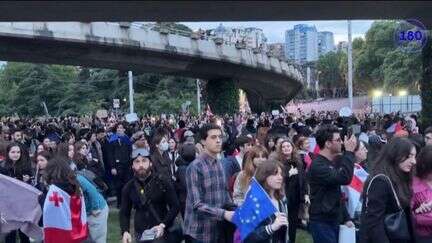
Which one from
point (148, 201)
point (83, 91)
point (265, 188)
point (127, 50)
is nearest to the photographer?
point (265, 188)

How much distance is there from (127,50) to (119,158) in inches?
638

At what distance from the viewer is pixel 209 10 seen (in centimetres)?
1680

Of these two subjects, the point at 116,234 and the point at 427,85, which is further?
the point at 427,85

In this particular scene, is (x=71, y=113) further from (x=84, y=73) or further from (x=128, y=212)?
(x=128, y=212)

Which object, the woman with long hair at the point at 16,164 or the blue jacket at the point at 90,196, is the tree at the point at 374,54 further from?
the blue jacket at the point at 90,196

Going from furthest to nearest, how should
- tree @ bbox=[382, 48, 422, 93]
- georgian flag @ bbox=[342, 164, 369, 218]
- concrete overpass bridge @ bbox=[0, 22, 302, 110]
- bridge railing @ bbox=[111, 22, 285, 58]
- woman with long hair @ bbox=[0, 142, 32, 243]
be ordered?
tree @ bbox=[382, 48, 422, 93] → bridge railing @ bbox=[111, 22, 285, 58] → concrete overpass bridge @ bbox=[0, 22, 302, 110] → woman with long hair @ bbox=[0, 142, 32, 243] → georgian flag @ bbox=[342, 164, 369, 218]

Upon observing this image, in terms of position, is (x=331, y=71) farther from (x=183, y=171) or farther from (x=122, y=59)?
(x=183, y=171)

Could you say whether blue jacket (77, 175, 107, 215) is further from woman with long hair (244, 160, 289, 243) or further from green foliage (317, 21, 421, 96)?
green foliage (317, 21, 421, 96)

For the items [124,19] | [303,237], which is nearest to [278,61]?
[124,19]

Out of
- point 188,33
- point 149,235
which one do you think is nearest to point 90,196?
point 149,235

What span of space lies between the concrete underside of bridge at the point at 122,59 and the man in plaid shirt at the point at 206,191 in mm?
21384

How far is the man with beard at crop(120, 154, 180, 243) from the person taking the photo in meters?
6.70

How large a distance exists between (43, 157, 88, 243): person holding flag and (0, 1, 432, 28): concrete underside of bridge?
9321mm

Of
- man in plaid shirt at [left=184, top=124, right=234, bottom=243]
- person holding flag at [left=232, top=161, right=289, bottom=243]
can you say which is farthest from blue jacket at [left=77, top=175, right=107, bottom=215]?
person holding flag at [left=232, top=161, right=289, bottom=243]
